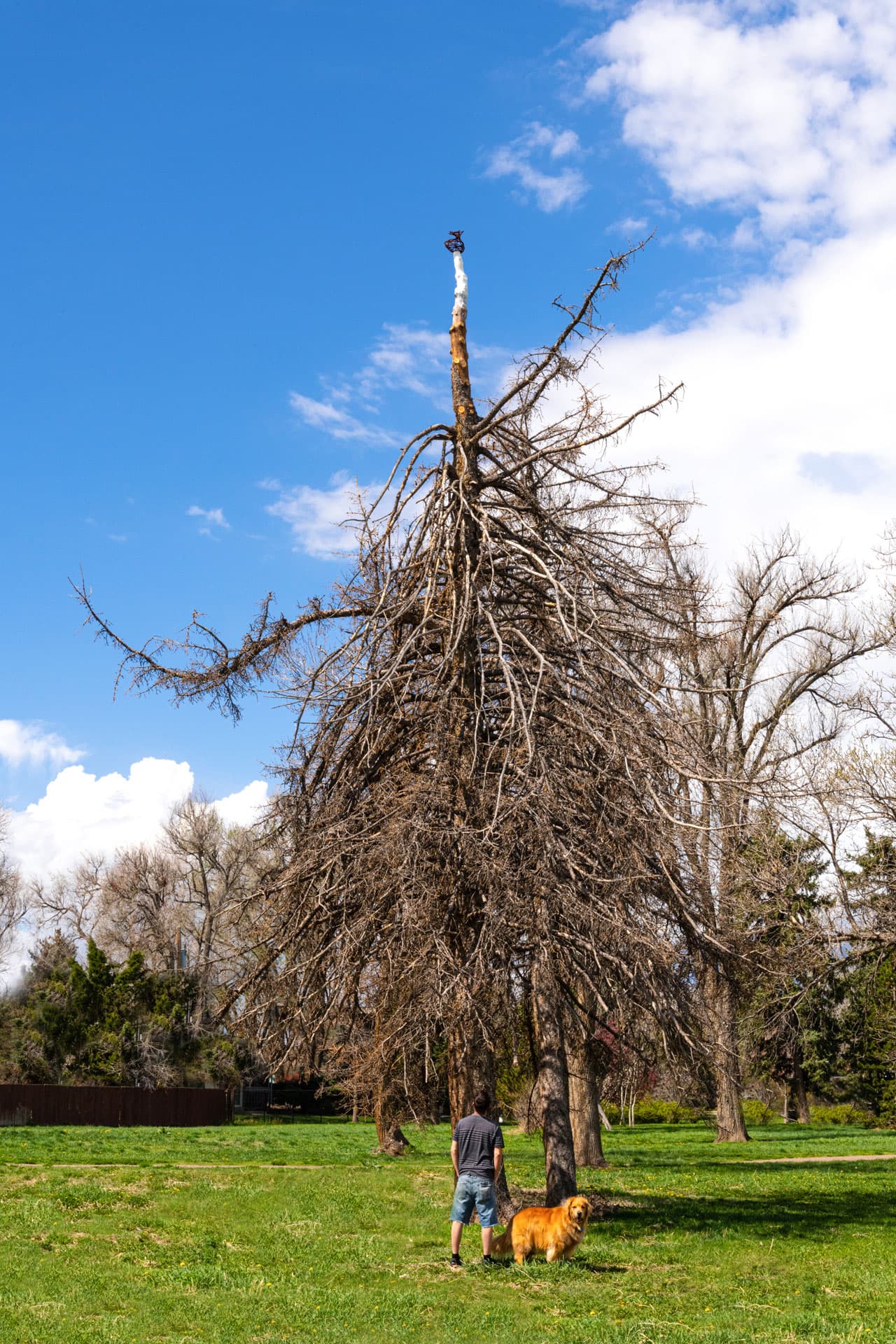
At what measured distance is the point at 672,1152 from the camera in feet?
73.5

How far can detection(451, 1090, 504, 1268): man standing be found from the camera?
30.1 feet

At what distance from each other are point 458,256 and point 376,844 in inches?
252

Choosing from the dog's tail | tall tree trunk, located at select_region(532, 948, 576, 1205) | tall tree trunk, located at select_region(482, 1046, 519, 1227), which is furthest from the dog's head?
tall tree trunk, located at select_region(532, 948, 576, 1205)

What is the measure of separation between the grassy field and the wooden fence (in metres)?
14.0

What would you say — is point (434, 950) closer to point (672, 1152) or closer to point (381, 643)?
point (381, 643)

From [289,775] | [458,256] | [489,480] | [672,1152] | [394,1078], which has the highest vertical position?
[458,256]

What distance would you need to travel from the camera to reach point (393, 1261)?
9.59 metres

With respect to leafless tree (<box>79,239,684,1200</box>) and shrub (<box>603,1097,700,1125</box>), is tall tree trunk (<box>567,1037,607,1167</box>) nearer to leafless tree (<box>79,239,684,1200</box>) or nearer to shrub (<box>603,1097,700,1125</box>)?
leafless tree (<box>79,239,684,1200</box>)

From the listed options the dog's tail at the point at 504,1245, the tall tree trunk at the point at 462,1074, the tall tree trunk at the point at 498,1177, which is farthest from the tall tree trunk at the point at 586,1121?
the dog's tail at the point at 504,1245

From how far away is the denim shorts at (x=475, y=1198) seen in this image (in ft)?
30.3

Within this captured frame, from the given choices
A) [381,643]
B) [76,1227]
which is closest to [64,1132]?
[76,1227]

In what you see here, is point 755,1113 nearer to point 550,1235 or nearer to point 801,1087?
point 801,1087

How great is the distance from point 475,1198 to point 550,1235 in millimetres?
636

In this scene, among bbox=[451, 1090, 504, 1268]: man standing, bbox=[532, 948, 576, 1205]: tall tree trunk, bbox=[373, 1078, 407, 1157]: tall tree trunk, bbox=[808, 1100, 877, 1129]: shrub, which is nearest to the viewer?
bbox=[451, 1090, 504, 1268]: man standing
